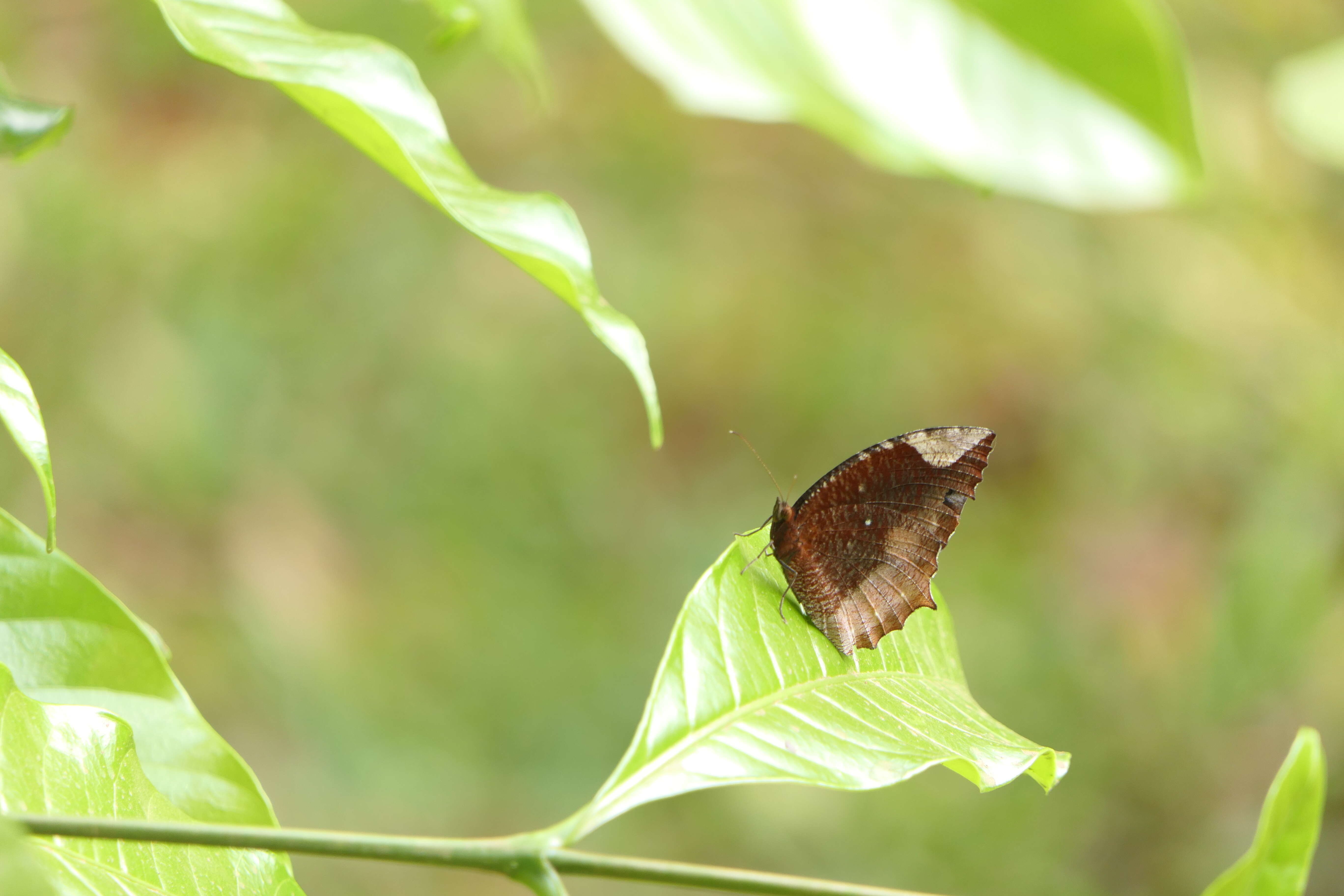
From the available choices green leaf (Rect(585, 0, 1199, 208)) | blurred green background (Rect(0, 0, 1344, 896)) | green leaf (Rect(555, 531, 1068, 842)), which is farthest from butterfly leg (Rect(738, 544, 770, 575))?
blurred green background (Rect(0, 0, 1344, 896))

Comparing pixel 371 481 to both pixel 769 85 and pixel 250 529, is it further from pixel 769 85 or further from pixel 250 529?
pixel 769 85

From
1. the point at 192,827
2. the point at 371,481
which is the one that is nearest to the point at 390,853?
the point at 192,827

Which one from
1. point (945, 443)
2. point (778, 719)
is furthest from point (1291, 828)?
point (945, 443)

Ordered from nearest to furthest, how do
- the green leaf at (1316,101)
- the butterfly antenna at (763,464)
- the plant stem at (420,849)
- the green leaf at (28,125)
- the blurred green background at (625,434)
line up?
the plant stem at (420,849) < the green leaf at (28,125) < the green leaf at (1316,101) < the butterfly antenna at (763,464) < the blurred green background at (625,434)

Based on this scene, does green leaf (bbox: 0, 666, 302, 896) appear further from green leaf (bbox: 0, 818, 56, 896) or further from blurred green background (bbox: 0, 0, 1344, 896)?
blurred green background (bbox: 0, 0, 1344, 896)

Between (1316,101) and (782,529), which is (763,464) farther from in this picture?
(1316,101)

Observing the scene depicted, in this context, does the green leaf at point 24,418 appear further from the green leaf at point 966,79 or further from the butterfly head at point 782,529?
the butterfly head at point 782,529

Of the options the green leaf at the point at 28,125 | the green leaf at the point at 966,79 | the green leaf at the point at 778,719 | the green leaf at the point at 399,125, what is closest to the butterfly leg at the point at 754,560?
the green leaf at the point at 778,719
